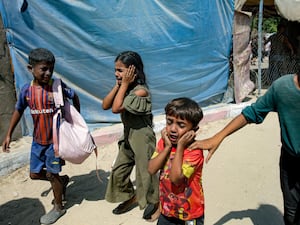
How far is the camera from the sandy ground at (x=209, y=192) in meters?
3.11

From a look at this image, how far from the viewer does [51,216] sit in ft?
10.3

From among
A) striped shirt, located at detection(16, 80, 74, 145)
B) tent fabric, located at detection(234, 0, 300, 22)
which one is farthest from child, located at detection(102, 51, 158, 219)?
tent fabric, located at detection(234, 0, 300, 22)

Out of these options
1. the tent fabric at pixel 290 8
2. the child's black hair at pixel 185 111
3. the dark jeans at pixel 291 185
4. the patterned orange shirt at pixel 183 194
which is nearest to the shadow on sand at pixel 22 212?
the patterned orange shirt at pixel 183 194

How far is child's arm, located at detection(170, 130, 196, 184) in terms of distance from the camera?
6.10 feet

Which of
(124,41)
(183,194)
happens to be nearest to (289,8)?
(124,41)

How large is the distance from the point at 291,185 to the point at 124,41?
3.57 meters

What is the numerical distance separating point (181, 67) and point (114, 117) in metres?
1.50

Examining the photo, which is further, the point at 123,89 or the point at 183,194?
the point at 123,89

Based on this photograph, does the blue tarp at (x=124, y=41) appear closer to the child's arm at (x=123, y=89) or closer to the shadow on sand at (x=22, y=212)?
the shadow on sand at (x=22, y=212)

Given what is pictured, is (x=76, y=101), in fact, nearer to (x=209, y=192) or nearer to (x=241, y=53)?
(x=209, y=192)

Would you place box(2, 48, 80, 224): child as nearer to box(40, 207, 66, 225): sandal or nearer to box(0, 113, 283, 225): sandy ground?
box(40, 207, 66, 225): sandal

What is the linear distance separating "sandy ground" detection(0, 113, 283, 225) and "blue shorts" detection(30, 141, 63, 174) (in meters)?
0.50

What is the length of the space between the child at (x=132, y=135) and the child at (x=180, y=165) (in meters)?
0.80

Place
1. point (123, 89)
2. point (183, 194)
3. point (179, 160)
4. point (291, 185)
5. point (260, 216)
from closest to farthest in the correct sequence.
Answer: point (179, 160) → point (183, 194) → point (291, 185) → point (123, 89) → point (260, 216)
